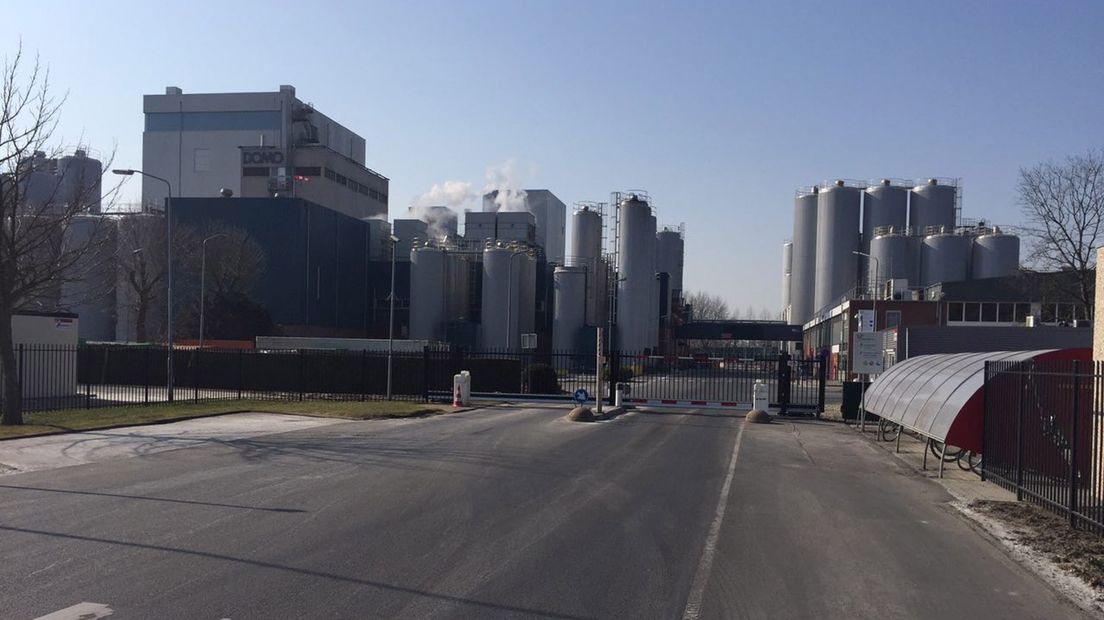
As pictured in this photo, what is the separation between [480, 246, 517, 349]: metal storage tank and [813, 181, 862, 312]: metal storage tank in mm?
30065

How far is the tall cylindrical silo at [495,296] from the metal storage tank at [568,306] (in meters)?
3.41

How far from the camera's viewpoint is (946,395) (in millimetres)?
17312

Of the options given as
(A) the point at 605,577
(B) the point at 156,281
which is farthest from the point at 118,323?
(A) the point at 605,577

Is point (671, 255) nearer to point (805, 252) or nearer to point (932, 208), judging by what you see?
point (805, 252)

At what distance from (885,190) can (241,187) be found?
54540 millimetres

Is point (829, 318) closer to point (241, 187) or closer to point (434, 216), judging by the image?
point (434, 216)

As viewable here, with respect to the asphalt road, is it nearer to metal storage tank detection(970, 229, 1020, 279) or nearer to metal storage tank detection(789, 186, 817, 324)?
metal storage tank detection(970, 229, 1020, 279)

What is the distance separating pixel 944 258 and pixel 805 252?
49.8 feet

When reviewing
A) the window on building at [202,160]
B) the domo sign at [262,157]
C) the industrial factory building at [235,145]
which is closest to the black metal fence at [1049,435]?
the industrial factory building at [235,145]

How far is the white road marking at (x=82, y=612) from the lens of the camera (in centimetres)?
687

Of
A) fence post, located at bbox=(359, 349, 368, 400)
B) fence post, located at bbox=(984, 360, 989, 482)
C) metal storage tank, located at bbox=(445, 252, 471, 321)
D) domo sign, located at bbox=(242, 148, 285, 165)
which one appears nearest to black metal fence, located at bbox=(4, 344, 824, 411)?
fence post, located at bbox=(359, 349, 368, 400)

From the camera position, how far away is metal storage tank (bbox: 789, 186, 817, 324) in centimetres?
9019

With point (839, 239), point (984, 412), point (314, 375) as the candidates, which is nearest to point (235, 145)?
point (314, 375)

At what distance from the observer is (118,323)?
2675 inches
